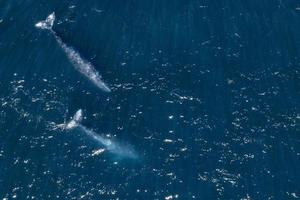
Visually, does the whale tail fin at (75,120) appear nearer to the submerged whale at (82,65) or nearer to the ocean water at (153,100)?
the ocean water at (153,100)

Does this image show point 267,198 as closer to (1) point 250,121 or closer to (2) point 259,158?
(2) point 259,158

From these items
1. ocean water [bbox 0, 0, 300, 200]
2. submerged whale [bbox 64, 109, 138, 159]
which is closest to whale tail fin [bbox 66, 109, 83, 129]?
submerged whale [bbox 64, 109, 138, 159]

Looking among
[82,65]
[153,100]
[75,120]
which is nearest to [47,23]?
[82,65]

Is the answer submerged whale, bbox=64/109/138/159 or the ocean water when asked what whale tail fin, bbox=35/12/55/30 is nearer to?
the ocean water

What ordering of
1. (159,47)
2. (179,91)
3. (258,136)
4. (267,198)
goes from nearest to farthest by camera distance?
(267,198) < (258,136) < (179,91) < (159,47)

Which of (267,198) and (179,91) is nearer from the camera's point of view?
(267,198)

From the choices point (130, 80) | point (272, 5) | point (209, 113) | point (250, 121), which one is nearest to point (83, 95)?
point (130, 80)
